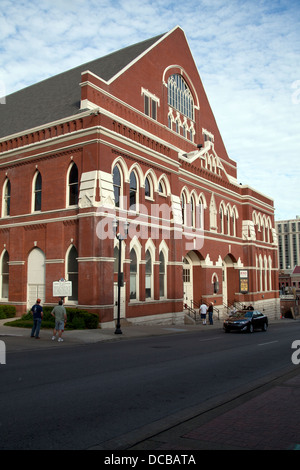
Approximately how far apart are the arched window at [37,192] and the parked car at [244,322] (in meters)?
13.5

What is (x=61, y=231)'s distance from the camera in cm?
2480

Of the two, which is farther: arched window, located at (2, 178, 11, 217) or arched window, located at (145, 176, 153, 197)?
arched window, located at (2, 178, 11, 217)

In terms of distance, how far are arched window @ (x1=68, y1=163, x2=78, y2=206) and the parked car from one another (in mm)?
11304

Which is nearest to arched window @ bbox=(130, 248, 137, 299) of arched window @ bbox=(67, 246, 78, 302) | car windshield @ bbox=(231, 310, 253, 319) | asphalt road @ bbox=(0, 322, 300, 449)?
arched window @ bbox=(67, 246, 78, 302)

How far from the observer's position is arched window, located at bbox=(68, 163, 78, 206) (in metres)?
24.9

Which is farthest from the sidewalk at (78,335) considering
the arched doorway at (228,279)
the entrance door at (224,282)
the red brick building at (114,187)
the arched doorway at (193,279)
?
the arched doorway at (228,279)

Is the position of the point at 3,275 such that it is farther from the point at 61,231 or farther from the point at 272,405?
the point at 272,405

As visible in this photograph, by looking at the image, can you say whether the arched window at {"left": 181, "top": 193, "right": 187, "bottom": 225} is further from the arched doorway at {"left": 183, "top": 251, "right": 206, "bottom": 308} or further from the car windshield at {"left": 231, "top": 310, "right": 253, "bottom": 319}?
the car windshield at {"left": 231, "top": 310, "right": 253, "bottom": 319}

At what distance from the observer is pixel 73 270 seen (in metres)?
24.3

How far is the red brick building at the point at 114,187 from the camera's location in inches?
928

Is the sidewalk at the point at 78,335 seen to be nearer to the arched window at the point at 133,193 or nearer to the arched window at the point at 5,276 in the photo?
the arched window at the point at 5,276

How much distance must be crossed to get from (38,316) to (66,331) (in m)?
2.95

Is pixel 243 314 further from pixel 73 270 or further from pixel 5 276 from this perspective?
pixel 5 276

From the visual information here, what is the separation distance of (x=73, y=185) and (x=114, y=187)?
2389 mm
